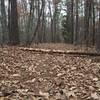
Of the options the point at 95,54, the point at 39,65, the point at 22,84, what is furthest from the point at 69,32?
the point at 22,84

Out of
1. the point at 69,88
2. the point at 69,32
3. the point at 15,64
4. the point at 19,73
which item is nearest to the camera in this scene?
the point at 69,88

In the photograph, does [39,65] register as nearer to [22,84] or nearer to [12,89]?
[22,84]

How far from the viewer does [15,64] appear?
7.56 m

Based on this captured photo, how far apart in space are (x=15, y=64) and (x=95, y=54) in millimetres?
3609

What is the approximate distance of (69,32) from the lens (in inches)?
1342

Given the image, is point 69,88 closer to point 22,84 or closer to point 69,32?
point 22,84

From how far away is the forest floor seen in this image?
15.2 feet

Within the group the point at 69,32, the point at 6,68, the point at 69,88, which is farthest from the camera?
the point at 69,32

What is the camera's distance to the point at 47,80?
5824 millimetres

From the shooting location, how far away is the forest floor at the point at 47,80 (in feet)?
15.2

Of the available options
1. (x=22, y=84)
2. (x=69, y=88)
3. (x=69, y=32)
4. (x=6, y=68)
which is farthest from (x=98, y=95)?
(x=69, y=32)

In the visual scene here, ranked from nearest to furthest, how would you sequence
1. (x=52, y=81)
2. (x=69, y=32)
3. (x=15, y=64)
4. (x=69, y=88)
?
(x=69, y=88), (x=52, y=81), (x=15, y=64), (x=69, y=32)

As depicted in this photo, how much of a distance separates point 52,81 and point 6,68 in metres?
1.85

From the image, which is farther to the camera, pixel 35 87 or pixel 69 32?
pixel 69 32
